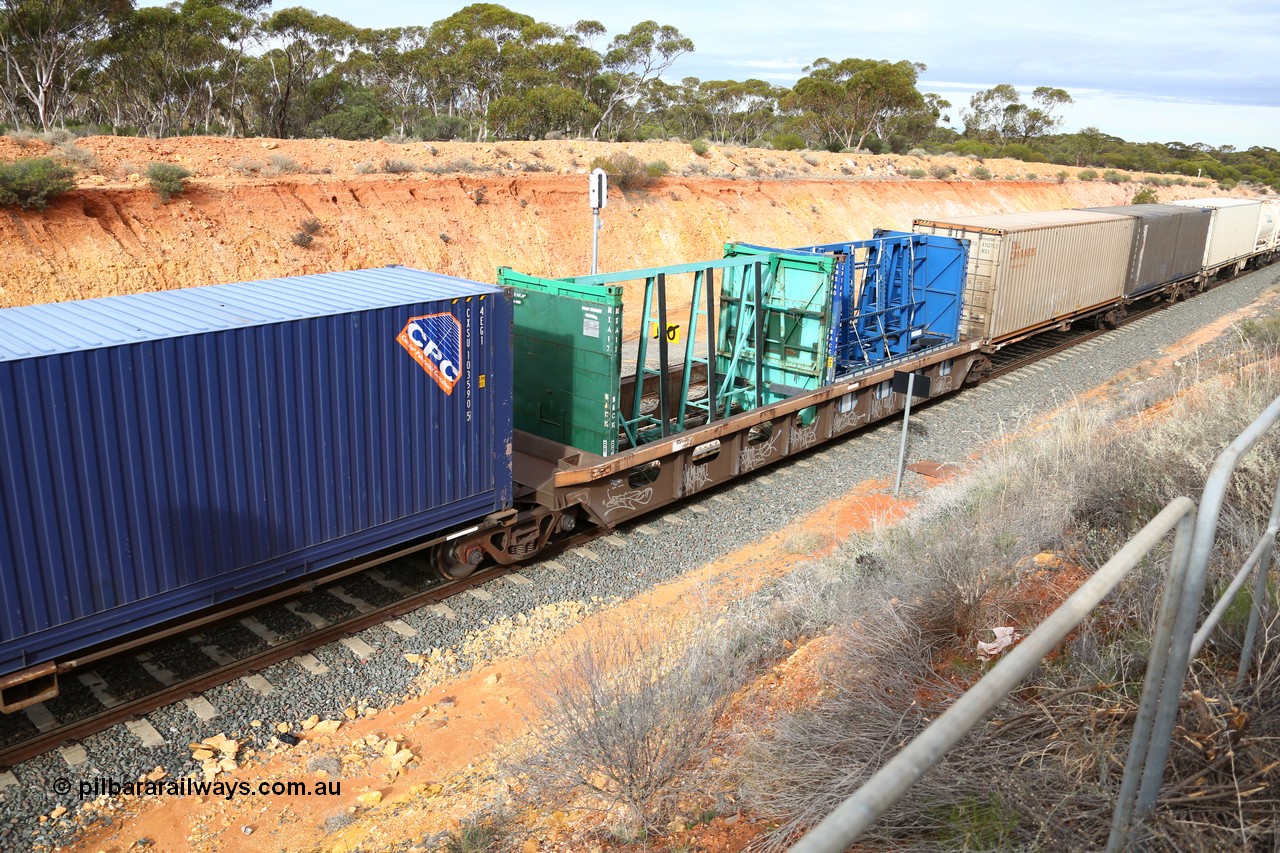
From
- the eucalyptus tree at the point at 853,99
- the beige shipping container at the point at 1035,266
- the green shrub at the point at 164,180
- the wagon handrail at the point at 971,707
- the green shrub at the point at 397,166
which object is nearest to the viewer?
the wagon handrail at the point at 971,707

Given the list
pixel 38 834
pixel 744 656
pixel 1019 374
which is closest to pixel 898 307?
pixel 1019 374

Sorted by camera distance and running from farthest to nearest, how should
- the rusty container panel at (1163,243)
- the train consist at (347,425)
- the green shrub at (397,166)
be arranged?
the green shrub at (397,166), the rusty container panel at (1163,243), the train consist at (347,425)

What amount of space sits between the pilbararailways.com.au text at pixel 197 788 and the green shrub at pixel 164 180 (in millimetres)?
17961

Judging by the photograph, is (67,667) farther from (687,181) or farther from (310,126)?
(310,126)

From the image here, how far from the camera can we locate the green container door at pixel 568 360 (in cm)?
1059

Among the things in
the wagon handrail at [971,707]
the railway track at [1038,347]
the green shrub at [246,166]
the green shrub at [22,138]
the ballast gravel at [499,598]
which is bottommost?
the ballast gravel at [499,598]

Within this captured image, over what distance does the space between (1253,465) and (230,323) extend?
820 cm

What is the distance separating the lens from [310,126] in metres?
41.8

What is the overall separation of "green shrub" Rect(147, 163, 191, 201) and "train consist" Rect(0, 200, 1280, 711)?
13372 millimetres

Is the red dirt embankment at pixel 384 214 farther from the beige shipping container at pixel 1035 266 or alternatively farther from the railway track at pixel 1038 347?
the beige shipping container at pixel 1035 266

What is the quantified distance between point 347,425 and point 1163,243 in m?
25.8

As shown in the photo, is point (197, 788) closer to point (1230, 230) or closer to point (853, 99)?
point (1230, 230)

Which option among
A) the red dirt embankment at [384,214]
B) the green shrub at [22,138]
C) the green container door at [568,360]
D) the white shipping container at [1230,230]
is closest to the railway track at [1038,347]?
the white shipping container at [1230,230]

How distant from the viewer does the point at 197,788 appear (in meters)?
6.77
